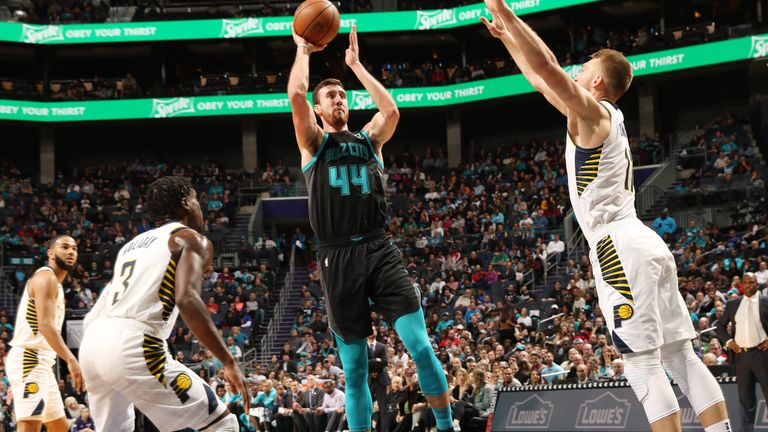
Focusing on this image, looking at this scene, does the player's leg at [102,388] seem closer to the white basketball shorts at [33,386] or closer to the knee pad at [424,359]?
the knee pad at [424,359]

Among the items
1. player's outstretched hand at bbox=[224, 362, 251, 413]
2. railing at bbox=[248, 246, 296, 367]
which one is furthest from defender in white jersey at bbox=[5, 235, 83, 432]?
railing at bbox=[248, 246, 296, 367]

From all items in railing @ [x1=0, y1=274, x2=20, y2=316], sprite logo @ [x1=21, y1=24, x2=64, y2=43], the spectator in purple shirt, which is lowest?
the spectator in purple shirt

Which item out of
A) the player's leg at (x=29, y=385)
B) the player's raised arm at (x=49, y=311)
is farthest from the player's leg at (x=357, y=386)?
the player's leg at (x=29, y=385)

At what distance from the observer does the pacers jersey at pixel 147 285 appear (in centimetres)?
515

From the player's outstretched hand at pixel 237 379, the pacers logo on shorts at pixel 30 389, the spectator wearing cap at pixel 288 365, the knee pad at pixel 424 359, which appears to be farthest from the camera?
the spectator wearing cap at pixel 288 365

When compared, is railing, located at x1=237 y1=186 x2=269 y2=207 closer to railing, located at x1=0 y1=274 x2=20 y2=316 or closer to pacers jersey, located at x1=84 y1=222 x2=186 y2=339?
railing, located at x1=0 y1=274 x2=20 y2=316

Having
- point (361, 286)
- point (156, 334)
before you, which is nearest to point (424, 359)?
point (361, 286)

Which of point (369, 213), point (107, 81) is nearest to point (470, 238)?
point (107, 81)

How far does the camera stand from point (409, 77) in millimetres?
36969

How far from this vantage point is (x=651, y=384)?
5.03m

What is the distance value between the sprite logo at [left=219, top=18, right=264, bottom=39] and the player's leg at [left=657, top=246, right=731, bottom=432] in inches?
1287

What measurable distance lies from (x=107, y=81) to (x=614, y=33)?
20771 mm

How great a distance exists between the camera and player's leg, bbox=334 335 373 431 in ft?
20.7

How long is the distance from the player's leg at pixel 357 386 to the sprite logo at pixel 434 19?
3057cm
